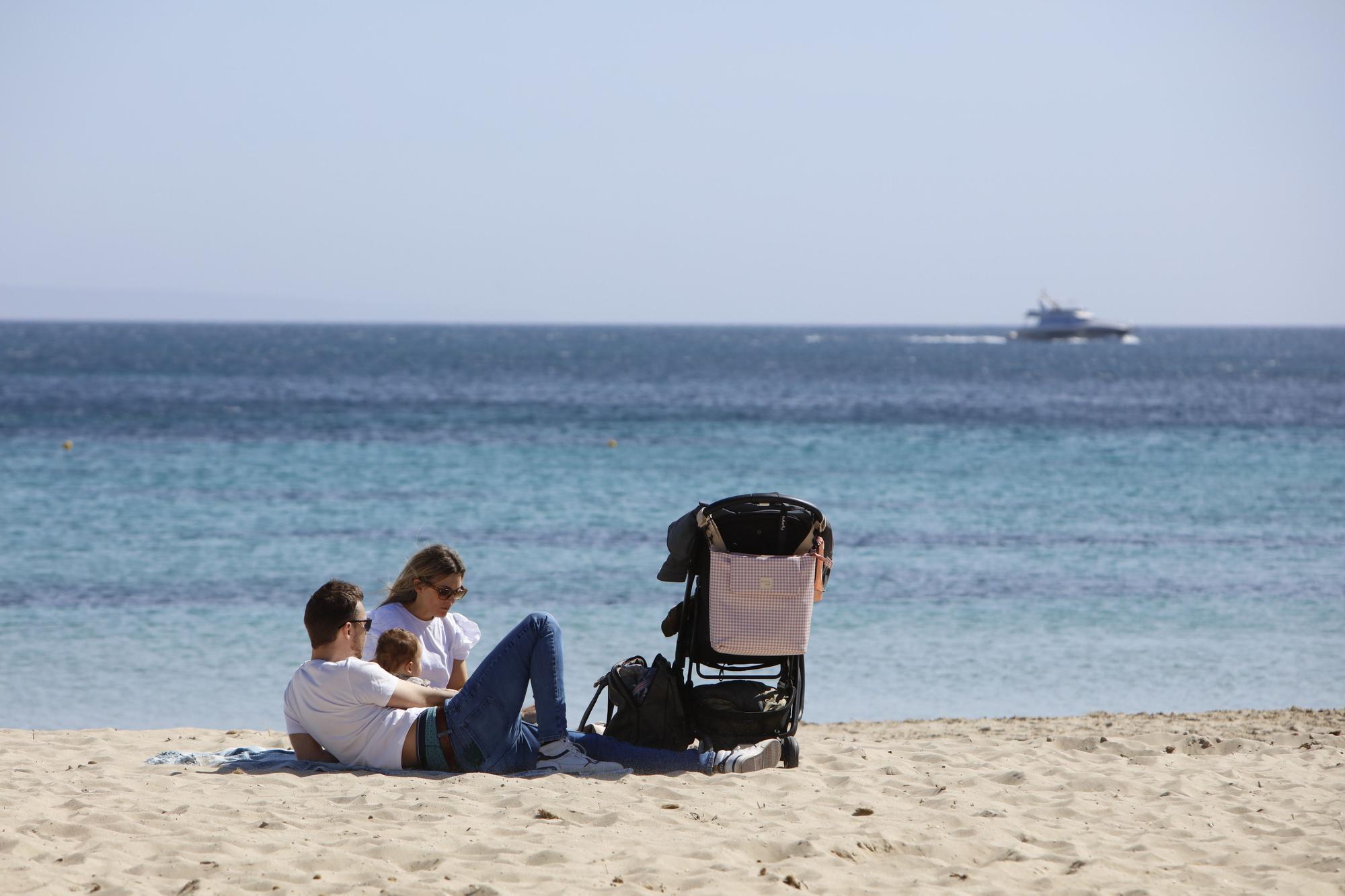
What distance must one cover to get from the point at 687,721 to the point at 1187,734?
2.50m

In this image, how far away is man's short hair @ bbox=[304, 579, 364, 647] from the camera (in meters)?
4.44

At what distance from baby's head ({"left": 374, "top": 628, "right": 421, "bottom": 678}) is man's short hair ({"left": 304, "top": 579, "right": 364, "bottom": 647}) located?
15.1 inches

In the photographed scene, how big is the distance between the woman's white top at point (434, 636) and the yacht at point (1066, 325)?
108678 millimetres

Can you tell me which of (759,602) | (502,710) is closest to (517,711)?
(502,710)

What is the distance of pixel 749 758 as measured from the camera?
4828 millimetres

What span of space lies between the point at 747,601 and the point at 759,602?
0.15 ft

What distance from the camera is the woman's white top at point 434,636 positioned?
498 centimetres

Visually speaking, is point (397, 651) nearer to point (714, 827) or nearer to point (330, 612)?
point (330, 612)

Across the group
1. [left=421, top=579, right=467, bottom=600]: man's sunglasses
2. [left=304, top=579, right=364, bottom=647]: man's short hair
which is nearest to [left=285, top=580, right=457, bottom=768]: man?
[left=304, top=579, right=364, bottom=647]: man's short hair

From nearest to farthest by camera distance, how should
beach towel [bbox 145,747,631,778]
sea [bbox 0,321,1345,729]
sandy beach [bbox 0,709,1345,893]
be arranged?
sandy beach [bbox 0,709,1345,893] → beach towel [bbox 145,747,631,778] → sea [bbox 0,321,1345,729]

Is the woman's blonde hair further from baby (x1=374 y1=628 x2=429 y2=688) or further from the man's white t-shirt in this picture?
the man's white t-shirt

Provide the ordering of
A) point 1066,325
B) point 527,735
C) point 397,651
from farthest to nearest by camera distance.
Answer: point 1066,325, point 397,651, point 527,735

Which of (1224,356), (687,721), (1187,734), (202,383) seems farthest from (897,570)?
(1224,356)

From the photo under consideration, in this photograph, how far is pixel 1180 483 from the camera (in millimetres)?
18406
